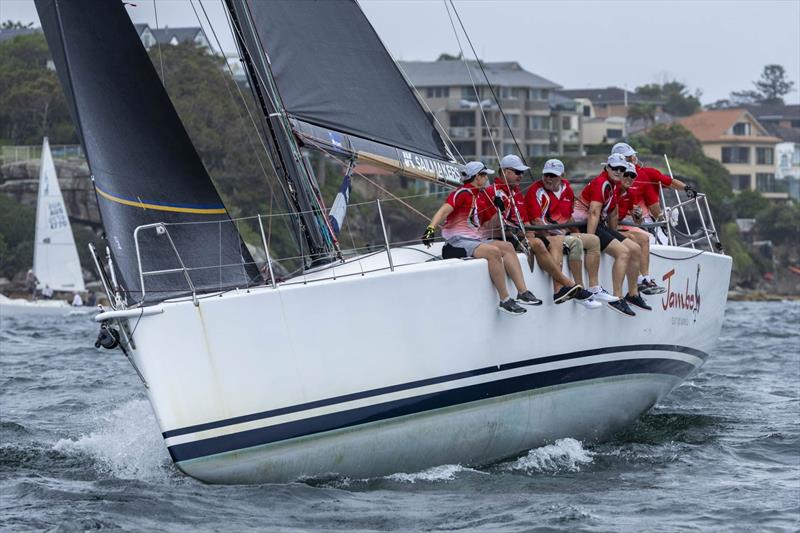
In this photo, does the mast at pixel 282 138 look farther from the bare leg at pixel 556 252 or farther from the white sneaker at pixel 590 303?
the white sneaker at pixel 590 303

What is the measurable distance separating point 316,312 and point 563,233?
2.63m

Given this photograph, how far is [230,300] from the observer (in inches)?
350

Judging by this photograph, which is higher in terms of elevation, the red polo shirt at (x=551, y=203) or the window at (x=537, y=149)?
the window at (x=537, y=149)

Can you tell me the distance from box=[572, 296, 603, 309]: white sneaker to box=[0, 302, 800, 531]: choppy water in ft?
3.66

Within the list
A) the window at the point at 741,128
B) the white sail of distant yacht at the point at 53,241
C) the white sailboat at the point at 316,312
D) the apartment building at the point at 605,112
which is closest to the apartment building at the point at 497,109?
the apartment building at the point at 605,112

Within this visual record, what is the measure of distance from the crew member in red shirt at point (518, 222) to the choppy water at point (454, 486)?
1.28m

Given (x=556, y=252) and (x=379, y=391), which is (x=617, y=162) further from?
(x=379, y=391)

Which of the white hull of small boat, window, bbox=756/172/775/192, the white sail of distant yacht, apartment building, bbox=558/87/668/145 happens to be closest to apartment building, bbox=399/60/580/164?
apartment building, bbox=558/87/668/145

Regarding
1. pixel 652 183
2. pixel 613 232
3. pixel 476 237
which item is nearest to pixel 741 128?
pixel 652 183

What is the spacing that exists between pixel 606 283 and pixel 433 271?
81.1 inches

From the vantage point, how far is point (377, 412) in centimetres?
929

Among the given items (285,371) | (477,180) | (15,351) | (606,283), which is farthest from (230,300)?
(15,351)

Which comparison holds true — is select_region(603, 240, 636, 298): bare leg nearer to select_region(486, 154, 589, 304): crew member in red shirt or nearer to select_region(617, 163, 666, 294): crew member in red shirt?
select_region(617, 163, 666, 294): crew member in red shirt

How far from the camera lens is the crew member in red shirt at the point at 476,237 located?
9.73 meters
